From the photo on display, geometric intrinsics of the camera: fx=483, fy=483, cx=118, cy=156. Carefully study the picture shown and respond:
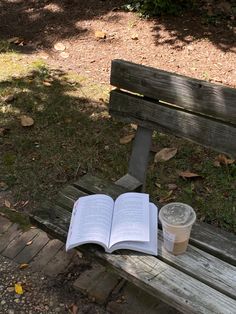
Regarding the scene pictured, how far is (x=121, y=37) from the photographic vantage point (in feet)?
17.0

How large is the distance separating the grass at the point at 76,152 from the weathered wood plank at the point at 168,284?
1.12 metres

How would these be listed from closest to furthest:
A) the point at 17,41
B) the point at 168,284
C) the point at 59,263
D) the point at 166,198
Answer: the point at 168,284 → the point at 59,263 → the point at 166,198 → the point at 17,41

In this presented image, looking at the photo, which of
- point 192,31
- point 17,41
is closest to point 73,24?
point 17,41

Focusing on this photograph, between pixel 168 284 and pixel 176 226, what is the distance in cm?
21

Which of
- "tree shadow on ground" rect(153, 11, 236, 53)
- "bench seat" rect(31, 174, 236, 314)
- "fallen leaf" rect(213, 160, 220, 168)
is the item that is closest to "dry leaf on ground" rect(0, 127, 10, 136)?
"fallen leaf" rect(213, 160, 220, 168)

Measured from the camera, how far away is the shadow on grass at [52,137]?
3322mm

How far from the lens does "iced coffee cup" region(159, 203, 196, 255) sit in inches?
71.2

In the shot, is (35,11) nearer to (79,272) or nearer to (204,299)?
(79,272)

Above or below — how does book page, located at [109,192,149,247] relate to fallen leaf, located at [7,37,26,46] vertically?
above

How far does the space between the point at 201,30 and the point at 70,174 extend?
2.59 meters

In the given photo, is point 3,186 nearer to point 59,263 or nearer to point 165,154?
point 59,263

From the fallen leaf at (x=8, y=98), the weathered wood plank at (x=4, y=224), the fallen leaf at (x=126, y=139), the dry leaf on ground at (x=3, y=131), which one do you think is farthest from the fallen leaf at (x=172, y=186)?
the fallen leaf at (x=8, y=98)

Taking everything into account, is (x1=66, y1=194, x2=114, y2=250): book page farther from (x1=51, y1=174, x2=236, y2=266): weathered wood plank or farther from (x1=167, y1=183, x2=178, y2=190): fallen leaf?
(x1=167, y1=183, x2=178, y2=190): fallen leaf

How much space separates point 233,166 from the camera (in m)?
3.29
